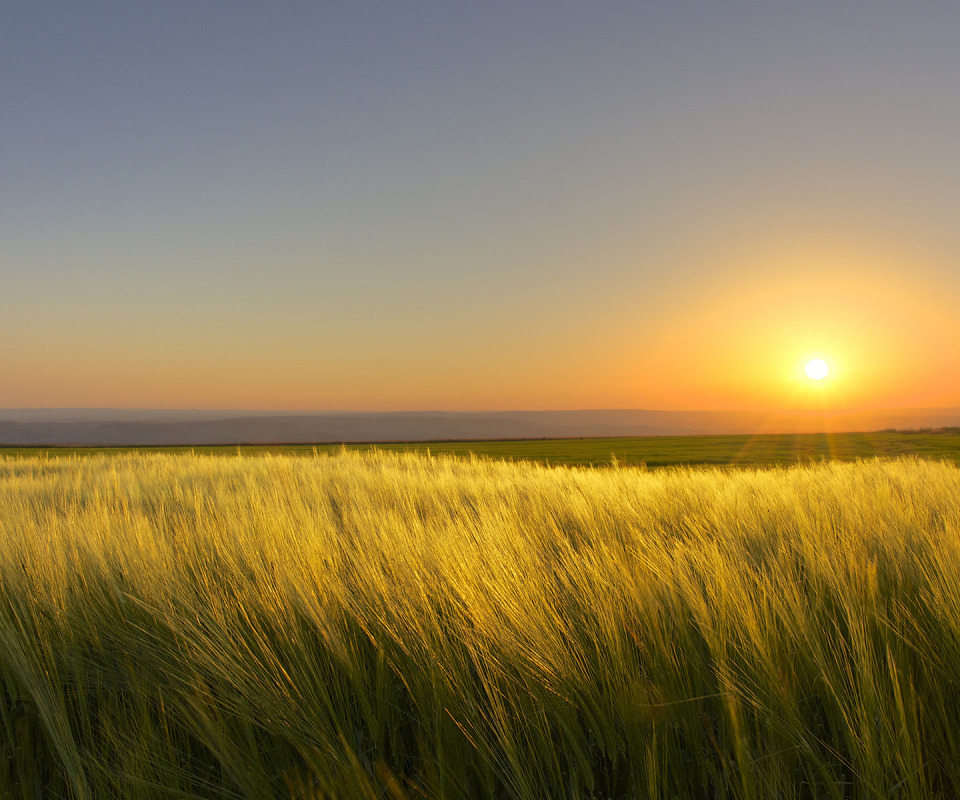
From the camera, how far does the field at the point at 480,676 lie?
4.10ft

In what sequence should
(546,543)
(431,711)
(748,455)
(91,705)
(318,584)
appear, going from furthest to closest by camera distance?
(748,455) < (546,543) < (318,584) < (91,705) < (431,711)

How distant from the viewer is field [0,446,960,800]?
49.3 inches

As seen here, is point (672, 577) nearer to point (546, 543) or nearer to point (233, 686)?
point (546, 543)

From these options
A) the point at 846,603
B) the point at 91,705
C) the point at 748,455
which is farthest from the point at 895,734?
the point at 748,455

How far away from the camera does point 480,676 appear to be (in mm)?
1425

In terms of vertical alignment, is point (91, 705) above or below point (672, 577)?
below

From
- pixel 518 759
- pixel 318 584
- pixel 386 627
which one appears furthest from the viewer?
pixel 318 584

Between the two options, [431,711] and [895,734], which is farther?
[431,711]

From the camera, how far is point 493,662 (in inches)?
57.1

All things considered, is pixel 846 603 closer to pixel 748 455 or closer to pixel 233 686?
pixel 233 686

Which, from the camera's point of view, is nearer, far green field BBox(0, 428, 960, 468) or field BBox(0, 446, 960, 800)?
field BBox(0, 446, 960, 800)

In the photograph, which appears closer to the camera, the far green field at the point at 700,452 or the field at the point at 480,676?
the field at the point at 480,676

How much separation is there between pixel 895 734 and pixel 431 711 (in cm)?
111

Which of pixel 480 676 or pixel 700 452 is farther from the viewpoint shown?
pixel 700 452
